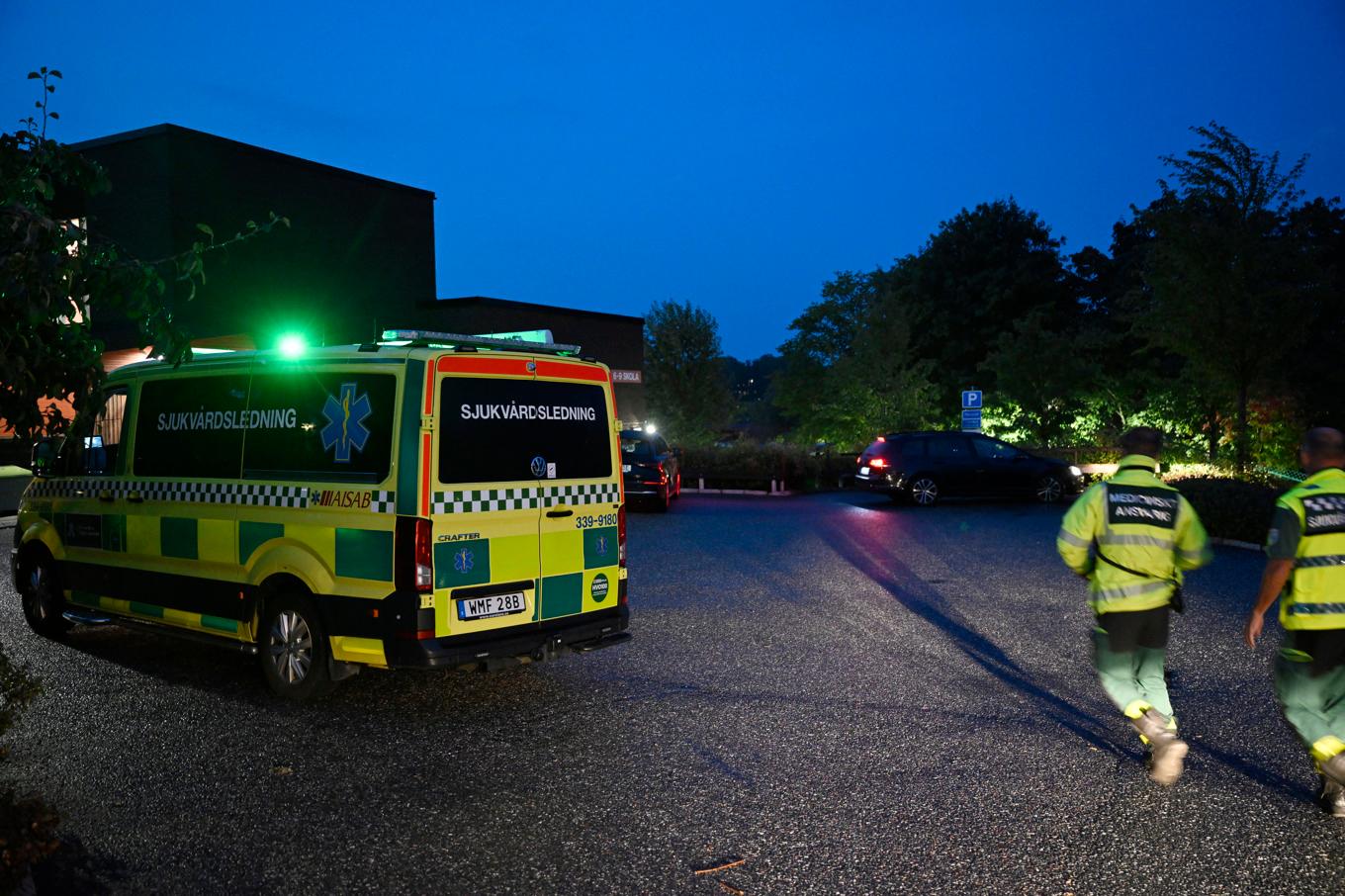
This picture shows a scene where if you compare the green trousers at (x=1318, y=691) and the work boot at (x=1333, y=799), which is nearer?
the green trousers at (x=1318, y=691)

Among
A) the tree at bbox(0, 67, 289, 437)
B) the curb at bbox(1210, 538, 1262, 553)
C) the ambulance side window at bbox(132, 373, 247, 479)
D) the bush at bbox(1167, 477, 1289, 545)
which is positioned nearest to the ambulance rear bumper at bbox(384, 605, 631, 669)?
the ambulance side window at bbox(132, 373, 247, 479)

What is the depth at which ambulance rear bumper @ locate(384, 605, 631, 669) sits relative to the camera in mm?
5707

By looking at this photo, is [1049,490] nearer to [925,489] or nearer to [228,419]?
[925,489]

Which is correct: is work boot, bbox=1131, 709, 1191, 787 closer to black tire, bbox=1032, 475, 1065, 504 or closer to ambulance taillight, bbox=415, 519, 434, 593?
ambulance taillight, bbox=415, 519, 434, 593

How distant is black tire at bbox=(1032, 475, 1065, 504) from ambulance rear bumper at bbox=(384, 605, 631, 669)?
633 inches

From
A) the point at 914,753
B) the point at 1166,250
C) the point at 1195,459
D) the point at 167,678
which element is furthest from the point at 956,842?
the point at 1195,459

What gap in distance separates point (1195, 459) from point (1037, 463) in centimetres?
684

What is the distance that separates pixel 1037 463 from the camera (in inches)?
824

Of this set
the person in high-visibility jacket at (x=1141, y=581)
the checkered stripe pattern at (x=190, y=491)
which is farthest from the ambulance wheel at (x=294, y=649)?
the person in high-visibility jacket at (x=1141, y=581)

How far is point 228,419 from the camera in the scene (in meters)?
6.82

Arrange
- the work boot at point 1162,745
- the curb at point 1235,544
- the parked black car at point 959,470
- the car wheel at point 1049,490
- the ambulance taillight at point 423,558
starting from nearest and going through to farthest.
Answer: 1. the work boot at point 1162,745
2. the ambulance taillight at point 423,558
3. the curb at point 1235,544
4. the parked black car at point 959,470
5. the car wheel at point 1049,490

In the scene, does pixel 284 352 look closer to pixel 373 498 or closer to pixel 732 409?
pixel 373 498

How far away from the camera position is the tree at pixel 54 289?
3.21 m

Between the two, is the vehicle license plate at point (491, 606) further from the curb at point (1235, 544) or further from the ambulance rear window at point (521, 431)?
the curb at point (1235, 544)
